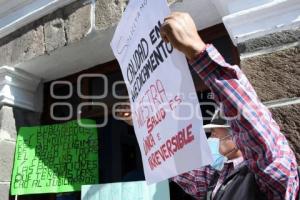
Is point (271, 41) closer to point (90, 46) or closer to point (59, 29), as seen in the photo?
point (90, 46)

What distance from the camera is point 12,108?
2971 mm

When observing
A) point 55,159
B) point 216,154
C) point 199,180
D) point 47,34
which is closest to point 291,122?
point 199,180

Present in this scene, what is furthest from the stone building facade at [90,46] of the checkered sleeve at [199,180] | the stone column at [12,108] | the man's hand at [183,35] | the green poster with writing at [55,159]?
the man's hand at [183,35]

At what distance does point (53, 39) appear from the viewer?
9.27 feet

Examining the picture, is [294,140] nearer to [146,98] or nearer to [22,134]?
[146,98]

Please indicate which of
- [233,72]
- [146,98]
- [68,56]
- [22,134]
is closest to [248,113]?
[233,72]

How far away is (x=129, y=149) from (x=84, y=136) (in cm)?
37

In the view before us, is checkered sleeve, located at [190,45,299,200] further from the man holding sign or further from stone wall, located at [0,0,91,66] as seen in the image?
stone wall, located at [0,0,91,66]

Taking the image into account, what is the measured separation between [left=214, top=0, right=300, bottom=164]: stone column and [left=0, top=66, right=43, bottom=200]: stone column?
5.65ft

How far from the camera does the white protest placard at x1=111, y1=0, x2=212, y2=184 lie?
4.13 ft

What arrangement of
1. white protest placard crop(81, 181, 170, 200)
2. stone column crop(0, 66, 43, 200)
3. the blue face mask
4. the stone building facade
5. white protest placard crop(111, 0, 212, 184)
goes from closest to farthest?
white protest placard crop(111, 0, 212, 184) → the stone building facade → the blue face mask → white protest placard crop(81, 181, 170, 200) → stone column crop(0, 66, 43, 200)

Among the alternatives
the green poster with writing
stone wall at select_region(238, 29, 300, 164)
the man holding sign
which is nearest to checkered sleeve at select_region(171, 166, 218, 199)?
stone wall at select_region(238, 29, 300, 164)

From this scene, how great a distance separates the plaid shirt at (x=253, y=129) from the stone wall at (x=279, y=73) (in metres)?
0.51

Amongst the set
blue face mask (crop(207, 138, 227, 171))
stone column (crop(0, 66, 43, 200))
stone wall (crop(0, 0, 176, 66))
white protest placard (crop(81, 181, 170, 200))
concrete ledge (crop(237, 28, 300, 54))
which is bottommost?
white protest placard (crop(81, 181, 170, 200))
